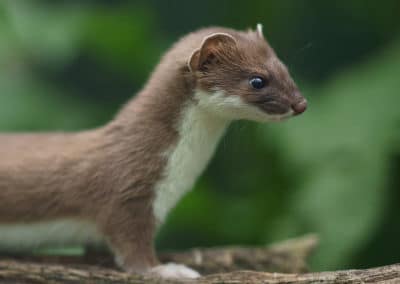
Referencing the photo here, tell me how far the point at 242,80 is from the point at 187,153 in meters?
0.46

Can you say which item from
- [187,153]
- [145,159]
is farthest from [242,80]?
[145,159]

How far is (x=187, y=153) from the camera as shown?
11.1 feet

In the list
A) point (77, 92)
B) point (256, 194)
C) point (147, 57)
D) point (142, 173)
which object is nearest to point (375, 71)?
point (256, 194)

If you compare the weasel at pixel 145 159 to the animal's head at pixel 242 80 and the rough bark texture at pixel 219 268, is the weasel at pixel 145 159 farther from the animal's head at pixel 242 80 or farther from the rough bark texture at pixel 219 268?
the rough bark texture at pixel 219 268

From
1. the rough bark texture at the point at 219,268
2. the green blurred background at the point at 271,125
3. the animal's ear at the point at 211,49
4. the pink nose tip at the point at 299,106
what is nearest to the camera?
Answer: the rough bark texture at the point at 219,268

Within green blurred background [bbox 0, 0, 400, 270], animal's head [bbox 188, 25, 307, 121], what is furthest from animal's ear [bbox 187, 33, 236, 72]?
green blurred background [bbox 0, 0, 400, 270]

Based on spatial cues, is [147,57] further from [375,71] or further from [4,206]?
[4,206]

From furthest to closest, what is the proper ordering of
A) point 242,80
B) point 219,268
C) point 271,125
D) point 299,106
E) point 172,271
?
point 271,125
point 219,268
point 172,271
point 242,80
point 299,106

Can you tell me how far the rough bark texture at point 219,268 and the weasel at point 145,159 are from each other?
16 cm

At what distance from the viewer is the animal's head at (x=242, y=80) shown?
3.13 m

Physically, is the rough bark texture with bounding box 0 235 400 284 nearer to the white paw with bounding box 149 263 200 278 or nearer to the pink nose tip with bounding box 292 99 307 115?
the white paw with bounding box 149 263 200 278

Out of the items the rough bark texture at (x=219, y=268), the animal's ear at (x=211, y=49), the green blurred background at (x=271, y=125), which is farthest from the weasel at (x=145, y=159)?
the green blurred background at (x=271, y=125)

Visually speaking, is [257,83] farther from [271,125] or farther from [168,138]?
[271,125]

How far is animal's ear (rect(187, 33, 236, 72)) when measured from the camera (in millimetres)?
3180
